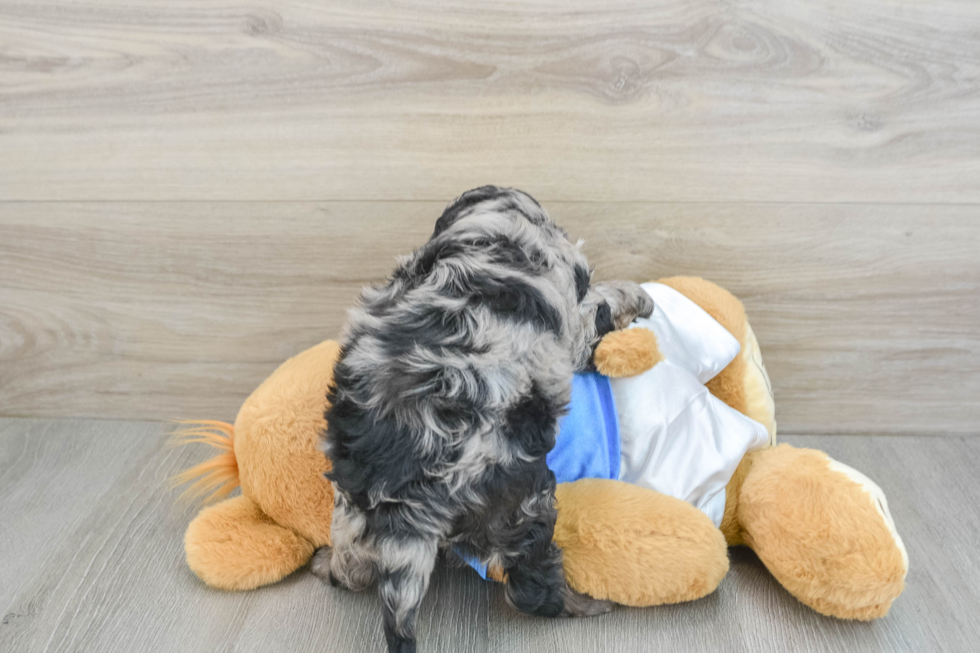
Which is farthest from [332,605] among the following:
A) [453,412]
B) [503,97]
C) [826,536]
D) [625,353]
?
[503,97]

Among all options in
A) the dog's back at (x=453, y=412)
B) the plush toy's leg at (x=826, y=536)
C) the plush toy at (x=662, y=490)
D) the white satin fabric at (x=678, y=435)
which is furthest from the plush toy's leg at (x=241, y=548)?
the plush toy's leg at (x=826, y=536)

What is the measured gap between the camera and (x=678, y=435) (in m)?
1.06

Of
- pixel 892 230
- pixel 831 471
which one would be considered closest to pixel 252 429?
pixel 831 471

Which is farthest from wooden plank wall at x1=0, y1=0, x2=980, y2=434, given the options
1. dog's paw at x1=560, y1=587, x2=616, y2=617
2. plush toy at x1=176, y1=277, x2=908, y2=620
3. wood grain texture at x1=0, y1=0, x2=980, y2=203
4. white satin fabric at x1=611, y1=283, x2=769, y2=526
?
dog's paw at x1=560, y1=587, x2=616, y2=617

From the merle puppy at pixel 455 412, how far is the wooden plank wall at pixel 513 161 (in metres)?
0.40

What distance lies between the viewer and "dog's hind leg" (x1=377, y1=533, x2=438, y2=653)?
821mm

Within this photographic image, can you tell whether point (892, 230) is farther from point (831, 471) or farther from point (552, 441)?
point (552, 441)

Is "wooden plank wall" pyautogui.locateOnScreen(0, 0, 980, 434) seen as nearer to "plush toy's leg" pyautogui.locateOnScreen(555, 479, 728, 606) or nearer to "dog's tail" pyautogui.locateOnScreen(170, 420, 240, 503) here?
"dog's tail" pyautogui.locateOnScreen(170, 420, 240, 503)

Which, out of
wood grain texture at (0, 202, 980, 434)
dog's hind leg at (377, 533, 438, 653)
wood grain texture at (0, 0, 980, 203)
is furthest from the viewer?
wood grain texture at (0, 202, 980, 434)

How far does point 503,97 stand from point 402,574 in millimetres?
813

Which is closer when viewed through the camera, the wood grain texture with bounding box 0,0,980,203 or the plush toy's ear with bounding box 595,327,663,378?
the plush toy's ear with bounding box 595,327,663,378

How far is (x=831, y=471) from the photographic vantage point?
1.04 m

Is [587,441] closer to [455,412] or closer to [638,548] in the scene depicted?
[638,548]

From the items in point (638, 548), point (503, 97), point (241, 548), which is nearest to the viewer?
point (638, 548)
